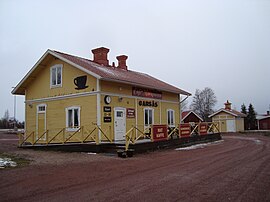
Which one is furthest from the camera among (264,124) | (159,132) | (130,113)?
(264,124)

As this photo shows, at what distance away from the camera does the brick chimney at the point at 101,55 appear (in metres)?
22.8

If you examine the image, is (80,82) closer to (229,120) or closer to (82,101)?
(82,101)

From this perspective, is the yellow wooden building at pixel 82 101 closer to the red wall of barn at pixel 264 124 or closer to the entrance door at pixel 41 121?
the entrance door at pixel 41 121

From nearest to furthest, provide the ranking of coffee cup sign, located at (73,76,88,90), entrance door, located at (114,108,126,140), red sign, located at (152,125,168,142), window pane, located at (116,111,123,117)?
red sign, located at (152,125,168,142) < coffee cup sign, located at (73,76,88,90) < entrance door, located at (114,108,126,140) < window pane, located at (116,111,123,117)

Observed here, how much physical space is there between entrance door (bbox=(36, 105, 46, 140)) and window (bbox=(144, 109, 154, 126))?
691 cm

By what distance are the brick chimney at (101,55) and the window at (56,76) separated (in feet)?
13.4

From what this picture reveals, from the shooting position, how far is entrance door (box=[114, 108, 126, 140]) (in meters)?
17.9

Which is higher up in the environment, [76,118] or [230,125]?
[76,118]

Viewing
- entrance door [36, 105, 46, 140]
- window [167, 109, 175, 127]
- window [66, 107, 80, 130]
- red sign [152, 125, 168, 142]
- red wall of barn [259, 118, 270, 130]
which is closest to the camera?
red sign [152, 125, 168, 142]

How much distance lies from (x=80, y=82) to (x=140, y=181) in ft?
35.7

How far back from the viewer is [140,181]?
814 cm

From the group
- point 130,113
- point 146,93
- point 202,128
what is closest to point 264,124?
point 202,128

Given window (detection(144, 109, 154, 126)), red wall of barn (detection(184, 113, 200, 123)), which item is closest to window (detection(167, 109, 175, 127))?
window (detection(144, 109, 154, 126))

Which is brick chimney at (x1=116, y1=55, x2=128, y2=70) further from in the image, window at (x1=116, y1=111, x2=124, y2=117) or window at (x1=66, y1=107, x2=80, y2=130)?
window at (x1=66, y1=107, x2=80, y2=130)
